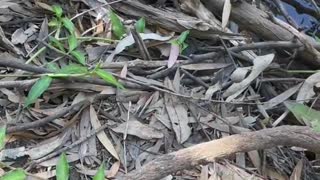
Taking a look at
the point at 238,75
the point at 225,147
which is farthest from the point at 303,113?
the point at 225,147

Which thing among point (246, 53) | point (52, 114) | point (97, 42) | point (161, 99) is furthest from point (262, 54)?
point (52, 114)

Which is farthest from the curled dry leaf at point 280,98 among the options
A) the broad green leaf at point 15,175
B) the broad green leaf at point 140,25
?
the broad green leaf at point 15,175

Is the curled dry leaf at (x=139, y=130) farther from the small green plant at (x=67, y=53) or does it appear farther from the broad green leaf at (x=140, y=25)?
the broad green leaf at (x=140, y=25)

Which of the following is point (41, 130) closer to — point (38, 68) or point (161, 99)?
point (38, 68)

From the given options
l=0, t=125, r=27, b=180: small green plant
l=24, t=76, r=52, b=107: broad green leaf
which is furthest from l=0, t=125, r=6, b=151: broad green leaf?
l=24, t=76, r=52, b=107: broad green leaf

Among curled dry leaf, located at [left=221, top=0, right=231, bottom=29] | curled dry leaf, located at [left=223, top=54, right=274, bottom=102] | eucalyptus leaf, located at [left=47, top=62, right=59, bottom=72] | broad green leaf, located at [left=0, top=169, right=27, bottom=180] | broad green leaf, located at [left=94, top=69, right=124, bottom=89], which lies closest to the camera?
broad green leaf, located at [left=0, top=169, right=27, bottom=180]

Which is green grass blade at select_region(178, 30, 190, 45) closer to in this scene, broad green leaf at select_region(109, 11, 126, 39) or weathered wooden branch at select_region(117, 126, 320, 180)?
broad green leaf at select_region(109, 11, 126, 39)
